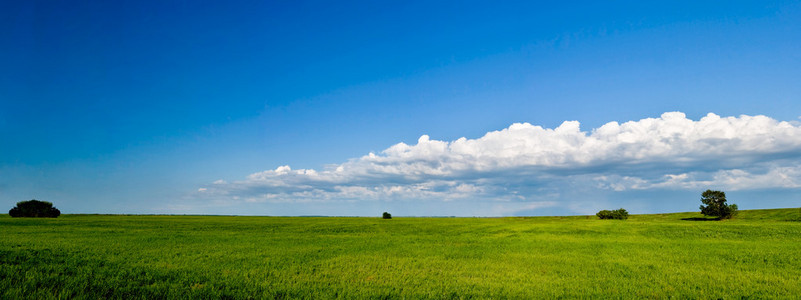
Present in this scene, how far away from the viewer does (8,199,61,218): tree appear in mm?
80125

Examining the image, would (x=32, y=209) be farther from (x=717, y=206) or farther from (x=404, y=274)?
(x=717, y=206)

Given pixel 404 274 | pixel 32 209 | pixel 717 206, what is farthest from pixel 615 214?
pixel 32 209

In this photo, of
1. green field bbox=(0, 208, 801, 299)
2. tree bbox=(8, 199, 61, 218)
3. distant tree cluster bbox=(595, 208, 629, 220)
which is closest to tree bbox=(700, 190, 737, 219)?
distant tree cluster bbox=(595, 208, 629, 220)

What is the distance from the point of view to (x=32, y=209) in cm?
8056

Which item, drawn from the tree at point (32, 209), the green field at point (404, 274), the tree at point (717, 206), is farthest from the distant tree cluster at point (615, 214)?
the tree at point (32, 209)

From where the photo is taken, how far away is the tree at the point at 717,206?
7025 centimetres

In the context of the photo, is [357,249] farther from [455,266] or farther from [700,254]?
[700,254]

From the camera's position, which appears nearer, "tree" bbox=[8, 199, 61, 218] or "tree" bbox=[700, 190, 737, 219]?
"tree" bbox=[700, 190, 737, 219]

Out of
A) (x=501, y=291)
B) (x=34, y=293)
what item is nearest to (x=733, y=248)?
(x=501, y=291)

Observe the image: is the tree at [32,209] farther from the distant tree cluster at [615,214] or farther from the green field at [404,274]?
the distant tree cluster at [615,214]

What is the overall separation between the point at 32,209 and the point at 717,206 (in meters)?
138

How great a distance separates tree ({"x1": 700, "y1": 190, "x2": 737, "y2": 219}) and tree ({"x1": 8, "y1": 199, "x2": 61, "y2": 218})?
135 meters

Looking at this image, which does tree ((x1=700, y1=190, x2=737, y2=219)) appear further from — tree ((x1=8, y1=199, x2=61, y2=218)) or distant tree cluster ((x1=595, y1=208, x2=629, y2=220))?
tree ((x1=8, y1=199, x2=61, y2=218))

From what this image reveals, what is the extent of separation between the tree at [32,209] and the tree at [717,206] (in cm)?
13528
